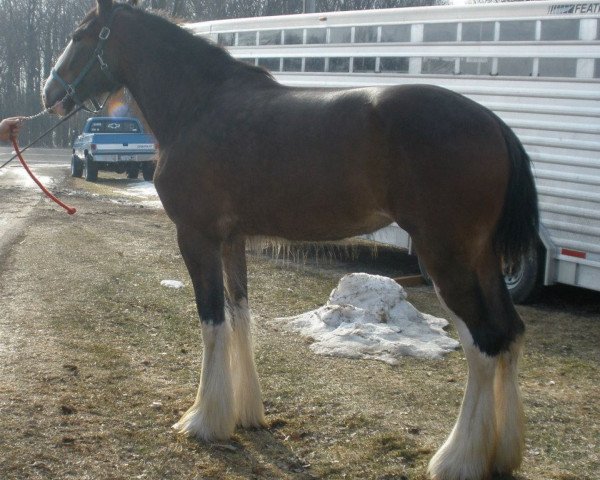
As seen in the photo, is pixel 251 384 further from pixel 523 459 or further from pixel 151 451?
pixel 523 459

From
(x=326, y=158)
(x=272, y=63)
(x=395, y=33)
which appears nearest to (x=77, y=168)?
(x=272, y=63)

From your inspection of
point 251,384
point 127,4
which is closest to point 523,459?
point 251,384

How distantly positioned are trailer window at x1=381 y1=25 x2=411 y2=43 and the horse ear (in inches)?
190

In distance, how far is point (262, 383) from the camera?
5.46 m

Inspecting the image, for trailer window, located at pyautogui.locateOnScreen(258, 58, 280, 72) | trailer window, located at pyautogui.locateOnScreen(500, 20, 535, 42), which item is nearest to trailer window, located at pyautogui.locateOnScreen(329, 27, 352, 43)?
trailer window, located at pyautogui.locateOnScreen(258, 58, 280, 72)

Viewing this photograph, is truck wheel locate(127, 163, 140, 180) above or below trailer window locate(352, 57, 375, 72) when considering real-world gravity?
below

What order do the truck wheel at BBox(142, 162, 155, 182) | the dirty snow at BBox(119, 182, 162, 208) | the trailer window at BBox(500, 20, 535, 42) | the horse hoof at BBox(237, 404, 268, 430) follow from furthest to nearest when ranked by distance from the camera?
the truck wheel at BBox(142, 162, 155, 182) → the dirty snow at BBox(119, 182, 162, 208) → the trailer window at BBox(500, 20, 535, 42) → the horse hoof at BBox(237, 404, 268, 430)

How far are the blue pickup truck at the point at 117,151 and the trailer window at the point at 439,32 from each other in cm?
1406

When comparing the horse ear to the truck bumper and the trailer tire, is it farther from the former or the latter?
the truck bumper

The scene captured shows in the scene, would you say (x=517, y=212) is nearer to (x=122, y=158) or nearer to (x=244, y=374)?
(x=244, y=374)

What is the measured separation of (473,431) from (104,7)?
3.48 m

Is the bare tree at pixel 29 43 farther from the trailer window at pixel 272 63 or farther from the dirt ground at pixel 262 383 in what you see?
the dirt ground at pixel 262 383

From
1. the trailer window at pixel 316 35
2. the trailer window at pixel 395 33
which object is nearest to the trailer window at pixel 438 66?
the trailer window at pixel 395 33

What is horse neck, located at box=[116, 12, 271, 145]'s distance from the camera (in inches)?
193
